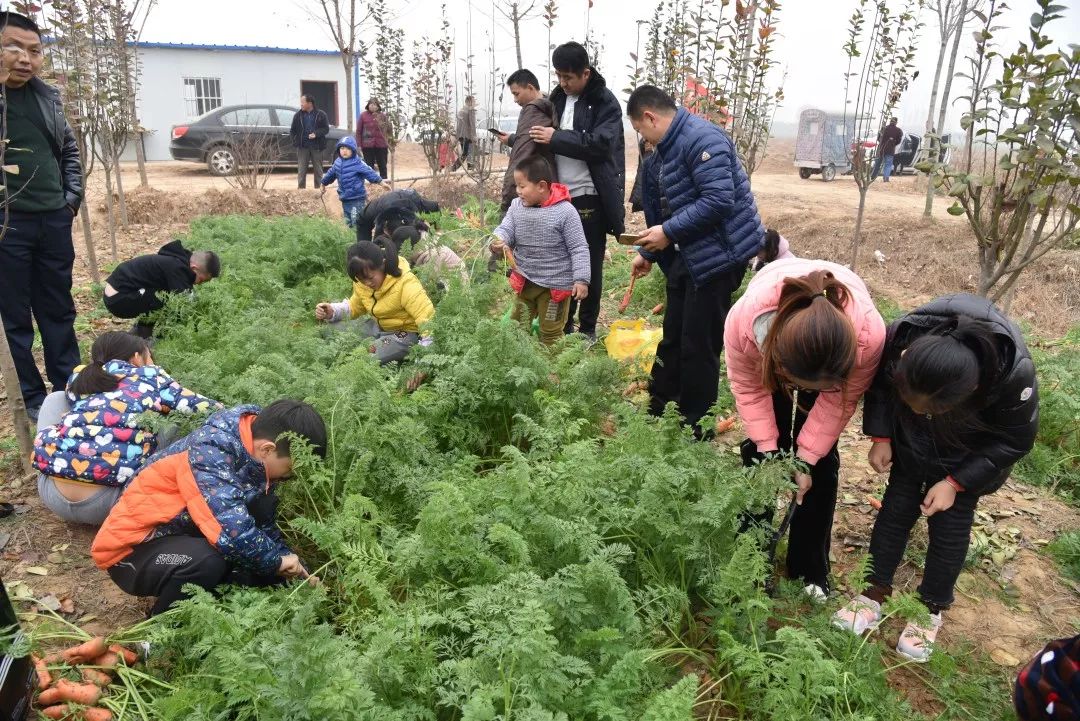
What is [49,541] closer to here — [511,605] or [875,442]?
[511,605]

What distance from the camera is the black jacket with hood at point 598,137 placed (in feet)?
17.3

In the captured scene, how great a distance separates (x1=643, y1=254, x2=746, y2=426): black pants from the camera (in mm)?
3844

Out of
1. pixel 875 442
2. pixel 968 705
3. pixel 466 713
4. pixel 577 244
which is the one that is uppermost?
pixel 577 244

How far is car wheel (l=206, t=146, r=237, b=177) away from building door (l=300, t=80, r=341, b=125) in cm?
712

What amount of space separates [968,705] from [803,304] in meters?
1.51

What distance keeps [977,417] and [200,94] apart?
23.9 meters

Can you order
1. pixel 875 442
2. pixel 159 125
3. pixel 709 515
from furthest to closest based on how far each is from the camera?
1. pixel 159 125
2. pixel 875 442
3. pixel 709 515

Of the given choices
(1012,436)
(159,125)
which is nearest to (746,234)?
(1012,436)

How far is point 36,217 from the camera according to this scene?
436cm

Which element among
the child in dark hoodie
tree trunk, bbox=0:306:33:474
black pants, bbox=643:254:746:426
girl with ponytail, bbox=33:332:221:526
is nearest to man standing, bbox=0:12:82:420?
tree trunk, bbox=0:306:33:474

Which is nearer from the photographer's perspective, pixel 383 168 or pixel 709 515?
pixel 709 515

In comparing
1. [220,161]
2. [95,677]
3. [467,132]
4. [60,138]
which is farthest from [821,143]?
[95,677]

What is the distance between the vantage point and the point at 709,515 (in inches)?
101

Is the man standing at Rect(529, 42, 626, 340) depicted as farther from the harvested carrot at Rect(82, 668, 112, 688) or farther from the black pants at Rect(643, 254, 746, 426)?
the harvested carrot at Rect(82, 668, 112, 688)
